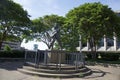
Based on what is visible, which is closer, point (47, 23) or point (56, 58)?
point (56, 58)

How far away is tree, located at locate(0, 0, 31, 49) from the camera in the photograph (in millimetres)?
24969

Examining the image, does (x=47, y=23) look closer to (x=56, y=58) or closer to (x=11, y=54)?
(x=11, y=54)

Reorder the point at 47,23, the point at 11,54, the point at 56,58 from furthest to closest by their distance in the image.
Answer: the point at 47,23
the point at 11,54
the point at 56,58

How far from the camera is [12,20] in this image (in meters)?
26.5

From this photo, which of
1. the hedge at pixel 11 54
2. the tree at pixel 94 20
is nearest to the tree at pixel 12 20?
the hedge at pixel 11 54

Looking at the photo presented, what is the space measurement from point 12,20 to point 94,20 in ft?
40.1

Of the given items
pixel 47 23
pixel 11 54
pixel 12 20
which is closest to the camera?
pixel 11 54

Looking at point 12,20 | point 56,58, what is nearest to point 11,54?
point 12,20

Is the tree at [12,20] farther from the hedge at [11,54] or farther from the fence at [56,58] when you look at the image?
the fence at [56,58]

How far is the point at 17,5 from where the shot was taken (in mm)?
26938

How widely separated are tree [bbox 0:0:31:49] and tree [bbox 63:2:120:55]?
7528 millimetres

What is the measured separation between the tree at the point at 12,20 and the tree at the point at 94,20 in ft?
24.7

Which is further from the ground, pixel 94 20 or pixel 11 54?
pixel 94 20

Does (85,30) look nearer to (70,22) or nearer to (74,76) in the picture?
(70,22)
